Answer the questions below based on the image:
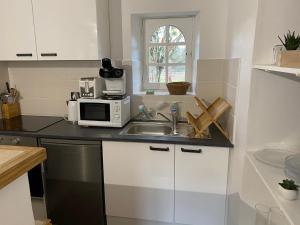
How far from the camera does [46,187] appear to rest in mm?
1999

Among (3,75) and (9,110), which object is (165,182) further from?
(3,75)

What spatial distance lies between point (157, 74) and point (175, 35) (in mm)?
420

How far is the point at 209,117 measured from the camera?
72.1 inches

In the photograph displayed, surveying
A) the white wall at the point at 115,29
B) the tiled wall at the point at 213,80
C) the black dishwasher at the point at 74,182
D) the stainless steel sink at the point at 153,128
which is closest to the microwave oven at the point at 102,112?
the stainless steel sink at the point at 153,128

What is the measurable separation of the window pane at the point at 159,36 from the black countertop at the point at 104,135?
3.21ft

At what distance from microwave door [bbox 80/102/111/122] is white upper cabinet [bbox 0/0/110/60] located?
1.32 feet

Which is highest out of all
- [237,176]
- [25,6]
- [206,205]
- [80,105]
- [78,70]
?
[25,6]

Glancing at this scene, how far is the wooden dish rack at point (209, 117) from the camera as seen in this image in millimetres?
1803

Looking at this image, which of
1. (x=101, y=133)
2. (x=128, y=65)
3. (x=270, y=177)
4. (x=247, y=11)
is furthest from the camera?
(x=128, y=65)

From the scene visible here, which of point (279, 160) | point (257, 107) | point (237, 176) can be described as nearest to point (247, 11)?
point (257, 107)

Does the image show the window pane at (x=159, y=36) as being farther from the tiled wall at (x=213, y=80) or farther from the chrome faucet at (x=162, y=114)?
the chrome faucet at (x=162, y=114)

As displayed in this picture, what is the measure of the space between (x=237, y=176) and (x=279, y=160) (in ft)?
1.07

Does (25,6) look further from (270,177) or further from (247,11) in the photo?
(270,177)

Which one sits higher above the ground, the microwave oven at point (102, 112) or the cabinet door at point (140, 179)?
the microwave oven at point (102, 112)
